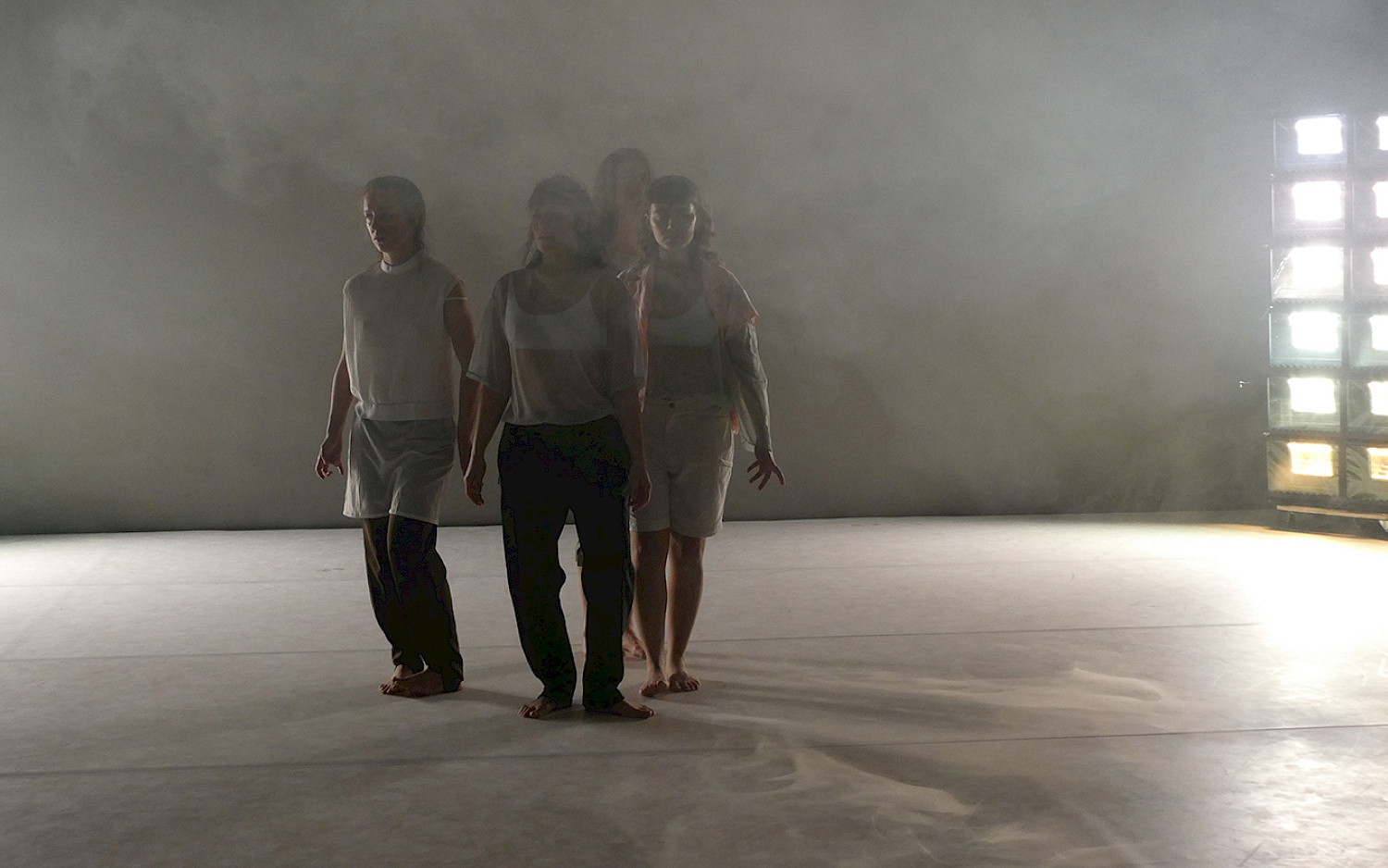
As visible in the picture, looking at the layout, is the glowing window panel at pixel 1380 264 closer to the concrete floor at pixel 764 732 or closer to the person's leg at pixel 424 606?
the concrete floor at pixel 764 732

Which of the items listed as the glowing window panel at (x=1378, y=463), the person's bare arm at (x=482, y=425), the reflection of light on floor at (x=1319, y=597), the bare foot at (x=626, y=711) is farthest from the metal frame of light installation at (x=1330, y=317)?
the person's bare arm at (x=482, y=425)

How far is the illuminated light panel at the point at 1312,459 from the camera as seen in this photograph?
5266 millimetres

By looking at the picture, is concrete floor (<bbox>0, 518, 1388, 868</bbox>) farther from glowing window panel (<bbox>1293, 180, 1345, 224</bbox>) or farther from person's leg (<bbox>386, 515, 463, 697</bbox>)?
glowing window panel (<bbox>1293, 180, 1345, 224</bbox>)

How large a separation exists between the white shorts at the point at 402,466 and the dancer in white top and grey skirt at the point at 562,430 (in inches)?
8.4

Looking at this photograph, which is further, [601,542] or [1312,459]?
[1312,459]

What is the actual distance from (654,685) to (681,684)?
67 mm

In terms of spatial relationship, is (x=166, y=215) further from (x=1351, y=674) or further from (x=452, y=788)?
(x=1351, y=674)

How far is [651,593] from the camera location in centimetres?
280

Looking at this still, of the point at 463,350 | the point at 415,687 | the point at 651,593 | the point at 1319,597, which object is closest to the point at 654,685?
the point at 651,593

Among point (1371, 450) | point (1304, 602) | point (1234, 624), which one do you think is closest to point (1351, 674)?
point (1234, 624)

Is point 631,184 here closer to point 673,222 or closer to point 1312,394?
point 673,222

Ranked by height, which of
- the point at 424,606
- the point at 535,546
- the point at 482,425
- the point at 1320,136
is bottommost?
the point at 424,606

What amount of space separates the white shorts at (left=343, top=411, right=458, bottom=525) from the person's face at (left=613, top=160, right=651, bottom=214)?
0.65 meters

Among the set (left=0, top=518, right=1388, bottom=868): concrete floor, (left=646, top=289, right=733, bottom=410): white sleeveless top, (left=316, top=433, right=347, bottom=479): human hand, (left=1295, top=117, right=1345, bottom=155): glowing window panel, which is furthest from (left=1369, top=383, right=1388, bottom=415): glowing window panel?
(left=316, top=433, right=347, bottom=479): human hand
